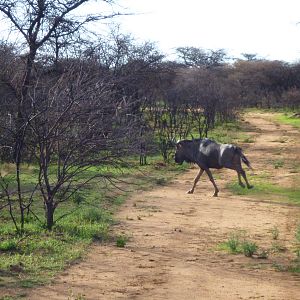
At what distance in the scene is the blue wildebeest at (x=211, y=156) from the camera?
13.7 m

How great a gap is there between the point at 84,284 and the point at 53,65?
1060 centimetres

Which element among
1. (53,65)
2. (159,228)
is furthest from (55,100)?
(53,65)

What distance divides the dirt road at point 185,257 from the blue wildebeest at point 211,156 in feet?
2.80

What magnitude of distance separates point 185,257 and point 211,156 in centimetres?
637

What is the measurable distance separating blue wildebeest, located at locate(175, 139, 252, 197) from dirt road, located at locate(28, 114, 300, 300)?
2.80 feet

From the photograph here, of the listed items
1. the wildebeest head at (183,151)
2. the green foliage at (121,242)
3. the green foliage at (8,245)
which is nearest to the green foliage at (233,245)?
the green foliage at (121,242)

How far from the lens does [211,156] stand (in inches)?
552

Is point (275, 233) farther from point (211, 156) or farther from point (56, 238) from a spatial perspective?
point (211, 156)

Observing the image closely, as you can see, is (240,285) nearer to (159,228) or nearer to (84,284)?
(84,284)

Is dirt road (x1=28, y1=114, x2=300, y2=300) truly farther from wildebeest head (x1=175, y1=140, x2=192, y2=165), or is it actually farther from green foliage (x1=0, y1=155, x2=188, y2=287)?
wildebeest head (x1=175, y1=140, x2=192, y2=165)

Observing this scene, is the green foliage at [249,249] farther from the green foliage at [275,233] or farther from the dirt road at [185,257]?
the green foliage at [275,233]

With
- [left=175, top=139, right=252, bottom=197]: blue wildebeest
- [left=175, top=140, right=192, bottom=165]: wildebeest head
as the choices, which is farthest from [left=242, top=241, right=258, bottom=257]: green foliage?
[left=175, top=140, right=192, bottom=165]: wildebeest head

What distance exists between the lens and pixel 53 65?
16.3 metres

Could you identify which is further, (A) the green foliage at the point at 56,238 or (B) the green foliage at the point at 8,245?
(B) the green foliage at the point at 8,245
